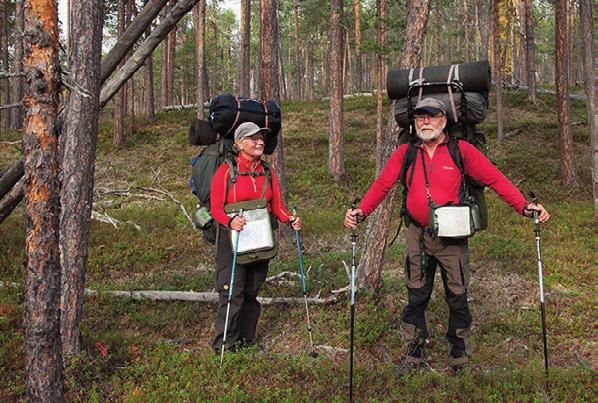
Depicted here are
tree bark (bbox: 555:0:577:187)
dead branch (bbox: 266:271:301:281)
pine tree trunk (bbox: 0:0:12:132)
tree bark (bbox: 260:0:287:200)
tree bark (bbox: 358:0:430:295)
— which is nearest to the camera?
tree bark (bbox: 358:0:430:295)

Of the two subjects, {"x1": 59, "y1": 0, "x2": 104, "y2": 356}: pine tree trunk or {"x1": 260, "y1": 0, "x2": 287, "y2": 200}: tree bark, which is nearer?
{"x1": 59, "y1": 0, "x2": 104, "y2": 356}: pine tree trunk

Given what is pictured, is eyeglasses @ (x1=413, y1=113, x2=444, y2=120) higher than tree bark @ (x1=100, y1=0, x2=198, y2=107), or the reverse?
tree bark @ (x1=100, y1=0, x2=198, y2=107)

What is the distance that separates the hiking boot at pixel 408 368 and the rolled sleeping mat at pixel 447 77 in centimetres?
295

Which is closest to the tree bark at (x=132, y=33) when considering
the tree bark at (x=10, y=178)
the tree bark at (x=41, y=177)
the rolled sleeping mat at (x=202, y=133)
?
the rolled sleeping mat at (x=202, y=133)

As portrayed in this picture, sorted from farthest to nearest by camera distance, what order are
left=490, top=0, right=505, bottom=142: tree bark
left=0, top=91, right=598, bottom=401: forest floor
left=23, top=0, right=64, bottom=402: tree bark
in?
left=490, top=0, right=505, bottom=142: tree bark
left=0, top=91, right=598, bottom=401: forest floor
left=23, top=0, right=64, bottom=402: tree bark

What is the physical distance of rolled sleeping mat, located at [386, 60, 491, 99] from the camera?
4602 millimetres

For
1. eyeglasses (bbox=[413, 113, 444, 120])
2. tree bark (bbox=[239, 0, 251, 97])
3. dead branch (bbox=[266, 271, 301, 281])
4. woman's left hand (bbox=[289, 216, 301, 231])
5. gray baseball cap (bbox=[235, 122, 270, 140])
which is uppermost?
tree bark (bbox=[239, 0, 251, 97])

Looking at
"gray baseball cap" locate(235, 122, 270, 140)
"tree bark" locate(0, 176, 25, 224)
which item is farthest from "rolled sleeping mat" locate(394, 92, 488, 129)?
"tree bark" locate(0, 176, 25, 224)

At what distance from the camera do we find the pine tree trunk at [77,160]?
4.55 m

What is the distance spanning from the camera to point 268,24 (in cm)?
1059

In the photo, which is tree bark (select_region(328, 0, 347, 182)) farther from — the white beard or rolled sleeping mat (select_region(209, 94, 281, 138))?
the white beard

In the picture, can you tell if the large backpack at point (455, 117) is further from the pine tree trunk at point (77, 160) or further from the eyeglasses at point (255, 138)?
the pine tree trunk at point (77, 160)

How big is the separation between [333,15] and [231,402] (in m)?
15.7

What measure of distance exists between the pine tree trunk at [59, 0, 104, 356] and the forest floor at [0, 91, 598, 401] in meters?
0.62
